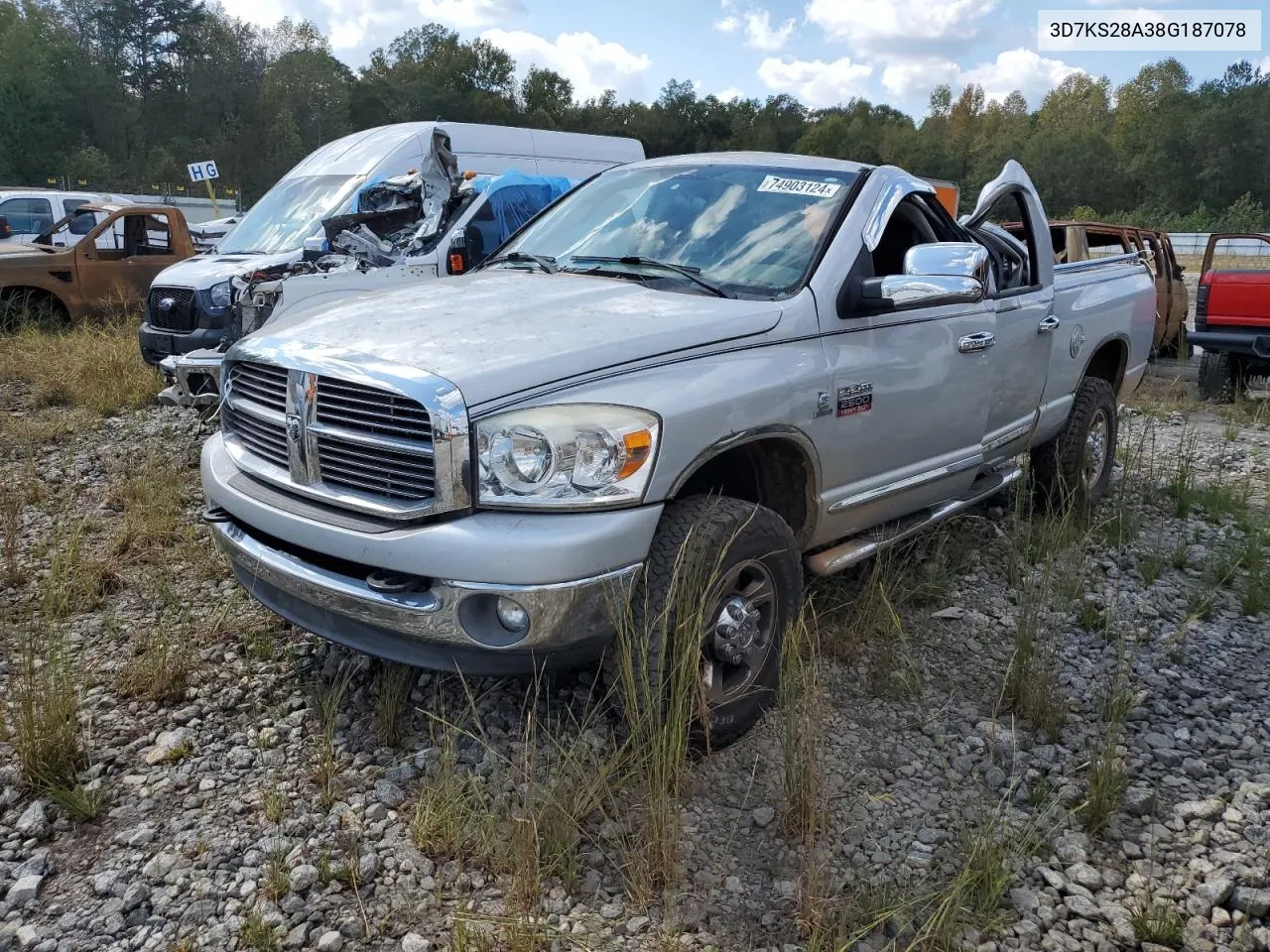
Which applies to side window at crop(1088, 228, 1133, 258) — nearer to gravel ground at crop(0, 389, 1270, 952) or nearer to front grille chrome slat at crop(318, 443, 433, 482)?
gravel ground at crop(0, 389, 1270, 952)

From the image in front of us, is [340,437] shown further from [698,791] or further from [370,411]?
[698,791]

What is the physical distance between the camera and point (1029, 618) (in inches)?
157

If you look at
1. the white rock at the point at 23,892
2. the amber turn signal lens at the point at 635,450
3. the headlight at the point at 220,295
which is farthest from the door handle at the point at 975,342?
the headlight at the point at 220,295

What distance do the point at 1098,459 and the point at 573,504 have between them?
436 cm

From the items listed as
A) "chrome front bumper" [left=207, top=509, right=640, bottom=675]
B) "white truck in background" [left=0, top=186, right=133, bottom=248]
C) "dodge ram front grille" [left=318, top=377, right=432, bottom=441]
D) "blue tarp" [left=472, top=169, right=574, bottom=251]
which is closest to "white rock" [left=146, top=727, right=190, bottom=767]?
"chrome front bumper" [left=207, top=509, right=640, bottom=675]

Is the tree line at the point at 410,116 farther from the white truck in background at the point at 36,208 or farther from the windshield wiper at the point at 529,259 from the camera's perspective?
the windshield wiper at the point at 529,259

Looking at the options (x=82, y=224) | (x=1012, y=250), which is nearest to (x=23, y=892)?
(x=1012, y=250)

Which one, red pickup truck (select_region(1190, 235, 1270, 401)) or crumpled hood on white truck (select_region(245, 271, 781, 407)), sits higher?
crumpled hood on white truck (select_region(245, 271, 781, 407))

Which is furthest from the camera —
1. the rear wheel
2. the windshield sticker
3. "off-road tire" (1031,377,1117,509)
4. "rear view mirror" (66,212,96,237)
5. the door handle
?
the rear wheel

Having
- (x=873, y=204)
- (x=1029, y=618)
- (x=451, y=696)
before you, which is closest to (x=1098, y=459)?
(x=1029, y=618)

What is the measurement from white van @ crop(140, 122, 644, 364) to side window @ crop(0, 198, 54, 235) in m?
7.11

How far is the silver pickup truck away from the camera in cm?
271

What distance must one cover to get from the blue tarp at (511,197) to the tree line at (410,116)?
1791 inches

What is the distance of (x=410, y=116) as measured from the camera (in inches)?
3319
